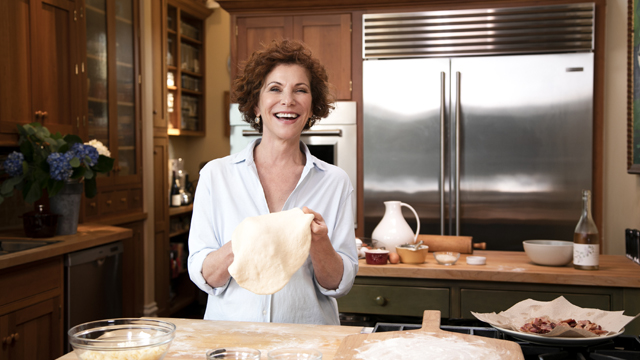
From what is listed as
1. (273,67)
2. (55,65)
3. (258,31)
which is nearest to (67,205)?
(55,65)

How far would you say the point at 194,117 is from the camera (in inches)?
202

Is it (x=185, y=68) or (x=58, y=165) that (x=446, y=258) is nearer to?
(x=58, y=165)

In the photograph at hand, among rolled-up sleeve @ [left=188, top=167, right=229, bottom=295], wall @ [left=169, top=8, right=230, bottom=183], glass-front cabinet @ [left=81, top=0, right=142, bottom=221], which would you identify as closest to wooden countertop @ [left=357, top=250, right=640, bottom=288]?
rolled-up sleeve @ [left=188, top=167, right=229, bottom=295]

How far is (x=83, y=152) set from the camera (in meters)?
2.69

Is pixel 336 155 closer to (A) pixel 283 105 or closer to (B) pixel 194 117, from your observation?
(A) pixel 283 105

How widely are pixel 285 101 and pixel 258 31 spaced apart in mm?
2146

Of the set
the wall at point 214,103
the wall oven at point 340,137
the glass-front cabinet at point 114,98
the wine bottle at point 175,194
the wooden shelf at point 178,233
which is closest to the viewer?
the wall oven at point 340,137

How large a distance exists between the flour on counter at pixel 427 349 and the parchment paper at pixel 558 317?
0.58 ft

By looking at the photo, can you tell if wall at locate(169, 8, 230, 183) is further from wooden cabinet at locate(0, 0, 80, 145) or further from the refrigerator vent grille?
Result: the refrigerator vent grille

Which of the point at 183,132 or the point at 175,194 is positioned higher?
the point at 183,132

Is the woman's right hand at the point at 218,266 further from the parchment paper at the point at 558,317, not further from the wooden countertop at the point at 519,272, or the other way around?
the wooden countertop at the point at 519,272

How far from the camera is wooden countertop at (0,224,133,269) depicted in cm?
216

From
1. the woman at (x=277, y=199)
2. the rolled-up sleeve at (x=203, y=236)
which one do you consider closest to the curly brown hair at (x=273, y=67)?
the woman at (x=277, y=199)

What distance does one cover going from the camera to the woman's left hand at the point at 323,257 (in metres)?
1.20
